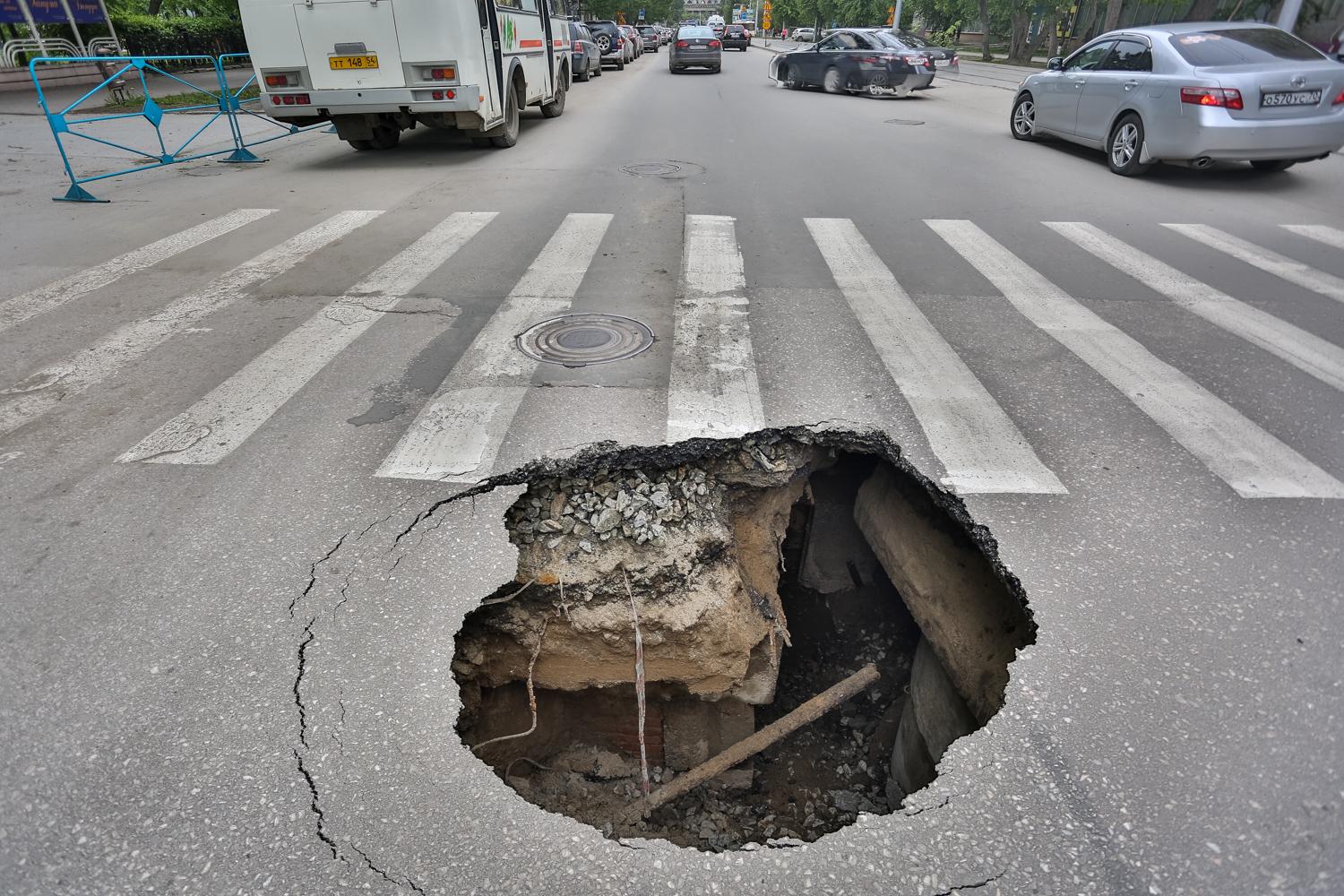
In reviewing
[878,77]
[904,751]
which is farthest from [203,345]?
[878,77]

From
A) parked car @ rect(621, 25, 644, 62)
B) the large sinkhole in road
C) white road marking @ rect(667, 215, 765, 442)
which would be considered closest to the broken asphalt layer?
the large sinkhole in road

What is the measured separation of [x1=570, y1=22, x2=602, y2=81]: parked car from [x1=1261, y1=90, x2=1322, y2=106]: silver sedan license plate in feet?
64.5

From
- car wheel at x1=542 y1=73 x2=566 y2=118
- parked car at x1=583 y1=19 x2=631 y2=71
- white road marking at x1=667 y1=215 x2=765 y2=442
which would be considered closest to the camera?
white road marking at x1=667 y1=215 x2=765 y2=442

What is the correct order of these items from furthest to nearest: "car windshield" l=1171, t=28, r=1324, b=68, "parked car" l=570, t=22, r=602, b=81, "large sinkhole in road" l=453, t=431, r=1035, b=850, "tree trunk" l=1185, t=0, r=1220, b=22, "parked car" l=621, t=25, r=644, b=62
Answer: "parked car" l=621, t=25, r=644, b=62 → "tree trunk" l=1185, t=0, r=1220, b=22 → "parked car" l=570, t=22, r=602, b=81 → "car windshield" l=1171, t=28, r=1324, b=68 → "large sinkhole in road" l=453, t=431, r=1035, b=850

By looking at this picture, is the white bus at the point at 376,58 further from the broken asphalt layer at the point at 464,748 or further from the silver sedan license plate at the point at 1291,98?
the silver sedan license plate at the point at 1291,98

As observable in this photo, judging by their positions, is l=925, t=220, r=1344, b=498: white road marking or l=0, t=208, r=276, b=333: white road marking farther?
l=0, t=208, r=276, b=333: white road marking

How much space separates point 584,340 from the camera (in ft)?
17.3

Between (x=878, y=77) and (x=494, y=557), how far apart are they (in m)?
20.4

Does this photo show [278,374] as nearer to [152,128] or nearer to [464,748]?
[464,748]

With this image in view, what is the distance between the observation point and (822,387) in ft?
15.0

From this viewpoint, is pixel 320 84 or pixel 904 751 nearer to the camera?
pixel 904 751

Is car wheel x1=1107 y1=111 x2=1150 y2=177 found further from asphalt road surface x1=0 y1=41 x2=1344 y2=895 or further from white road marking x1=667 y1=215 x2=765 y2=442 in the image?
white road marking x1=667 y1=215 x2=765 y2=442

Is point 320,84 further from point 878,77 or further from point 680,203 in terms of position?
point 878,77

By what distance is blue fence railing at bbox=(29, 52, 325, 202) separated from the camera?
9.80 metres
